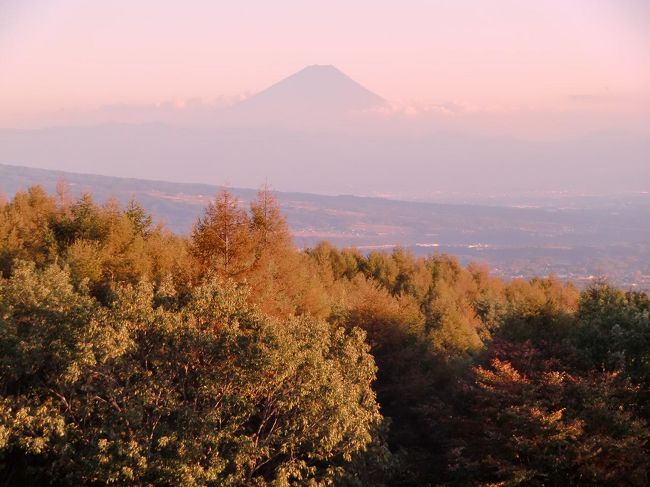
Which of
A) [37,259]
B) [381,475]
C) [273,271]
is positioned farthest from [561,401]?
[37,259]

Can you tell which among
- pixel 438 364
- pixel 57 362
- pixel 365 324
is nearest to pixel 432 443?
pixel 438 364

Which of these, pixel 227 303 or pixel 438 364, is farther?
pixel 438 364

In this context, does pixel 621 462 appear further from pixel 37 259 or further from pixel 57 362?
pixel 37 259

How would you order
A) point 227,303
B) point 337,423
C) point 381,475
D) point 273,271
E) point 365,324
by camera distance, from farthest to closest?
1. point 365,324
2. point 273,271
3. point 381,475
4. point 227,303
5. point 337,423

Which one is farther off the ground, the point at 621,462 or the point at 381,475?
the point at 621,462

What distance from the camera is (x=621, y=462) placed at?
17.9 m

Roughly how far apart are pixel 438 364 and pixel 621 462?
1334 cm

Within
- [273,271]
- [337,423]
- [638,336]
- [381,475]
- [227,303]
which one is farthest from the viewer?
[273,271]

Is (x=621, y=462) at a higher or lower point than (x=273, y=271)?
lower

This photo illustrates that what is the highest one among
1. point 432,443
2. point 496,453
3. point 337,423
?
point 337,423

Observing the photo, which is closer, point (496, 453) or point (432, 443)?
point (496, 453)

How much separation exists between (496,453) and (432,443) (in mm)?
6822

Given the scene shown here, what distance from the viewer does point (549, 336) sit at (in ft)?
100.0

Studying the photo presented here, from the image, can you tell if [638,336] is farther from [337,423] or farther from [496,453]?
[337,423]
